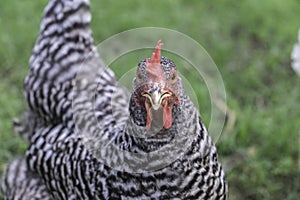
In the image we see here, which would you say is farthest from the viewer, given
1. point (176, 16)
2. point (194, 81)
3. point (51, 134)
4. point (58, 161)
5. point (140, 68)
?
point (176, 16)

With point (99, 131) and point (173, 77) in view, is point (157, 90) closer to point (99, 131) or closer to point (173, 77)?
point (173, 77)

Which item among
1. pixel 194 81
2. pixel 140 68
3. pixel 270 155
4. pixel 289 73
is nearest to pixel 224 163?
pixel 270 155

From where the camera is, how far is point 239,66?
484 centimetres

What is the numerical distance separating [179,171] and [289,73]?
2587 millimetres

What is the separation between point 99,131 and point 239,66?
2.23 metres

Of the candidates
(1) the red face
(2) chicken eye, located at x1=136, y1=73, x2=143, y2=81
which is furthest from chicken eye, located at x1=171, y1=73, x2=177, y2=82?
(2) chicken eye, located at x1=136, y1=73, x2=143, y2=81

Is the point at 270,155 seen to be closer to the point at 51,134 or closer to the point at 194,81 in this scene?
the point at 194,81

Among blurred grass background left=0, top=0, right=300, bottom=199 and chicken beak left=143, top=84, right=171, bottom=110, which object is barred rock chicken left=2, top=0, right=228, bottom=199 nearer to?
chicken beak left=143, top=84, right=171, bottom=110

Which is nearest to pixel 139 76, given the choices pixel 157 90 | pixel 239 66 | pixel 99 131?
pixel 157 90

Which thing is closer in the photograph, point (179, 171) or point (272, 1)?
point (179, 171)

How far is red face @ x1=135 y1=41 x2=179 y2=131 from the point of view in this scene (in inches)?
89.6

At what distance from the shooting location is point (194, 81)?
4.56 metres

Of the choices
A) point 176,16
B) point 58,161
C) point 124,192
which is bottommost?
point 124,192

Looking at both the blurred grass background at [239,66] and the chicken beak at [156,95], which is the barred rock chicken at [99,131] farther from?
the blurred grass background at [239,66]
